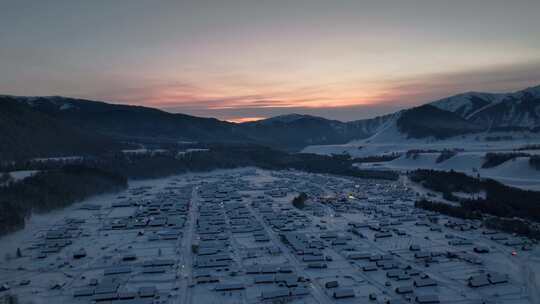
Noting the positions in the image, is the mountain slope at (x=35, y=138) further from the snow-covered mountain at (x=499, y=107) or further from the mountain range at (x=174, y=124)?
the snow-covered mountain at (x=499, y=107)

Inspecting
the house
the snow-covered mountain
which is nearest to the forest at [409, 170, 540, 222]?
the house

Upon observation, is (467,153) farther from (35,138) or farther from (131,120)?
(131,120)

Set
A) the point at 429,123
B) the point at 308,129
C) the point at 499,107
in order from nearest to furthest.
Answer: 1. the point at 429,123
2. the point at 499,107
3. the point at 308,129

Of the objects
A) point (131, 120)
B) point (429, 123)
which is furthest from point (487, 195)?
point (131, 120)

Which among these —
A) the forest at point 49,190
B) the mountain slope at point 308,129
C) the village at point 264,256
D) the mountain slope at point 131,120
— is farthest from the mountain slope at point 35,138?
the mountain slope at point 308,129

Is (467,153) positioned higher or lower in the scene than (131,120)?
lower

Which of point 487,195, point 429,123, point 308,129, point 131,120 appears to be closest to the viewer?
point 487,195
